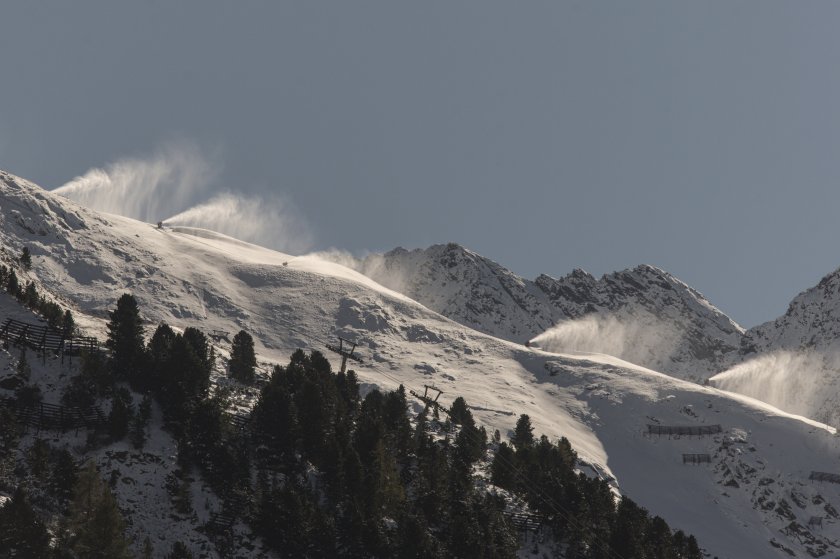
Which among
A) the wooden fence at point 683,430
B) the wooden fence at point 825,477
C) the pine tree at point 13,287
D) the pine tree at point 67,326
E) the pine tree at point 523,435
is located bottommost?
the pine tree at point 523,435

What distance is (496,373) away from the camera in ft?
553

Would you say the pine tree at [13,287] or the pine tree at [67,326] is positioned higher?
the pine tree at [13,287]

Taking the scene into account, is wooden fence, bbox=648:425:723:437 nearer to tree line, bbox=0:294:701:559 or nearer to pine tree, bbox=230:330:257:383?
tree line, bbox=0:294:701:559

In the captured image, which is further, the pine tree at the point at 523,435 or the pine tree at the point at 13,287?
the pine tree at the point at 523,435

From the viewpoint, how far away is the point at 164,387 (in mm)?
82250

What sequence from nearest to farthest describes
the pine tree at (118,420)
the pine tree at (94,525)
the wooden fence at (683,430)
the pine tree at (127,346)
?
the pine tree at (94,525) < the pine tree at (118,420) < the pine tree at (127,346) < the wooden fence at (683,430)

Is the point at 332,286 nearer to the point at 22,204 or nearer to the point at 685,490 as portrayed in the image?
the point at 22,204

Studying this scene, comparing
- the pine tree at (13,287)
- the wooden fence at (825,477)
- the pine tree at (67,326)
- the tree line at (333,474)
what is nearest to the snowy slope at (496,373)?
the wooden fence at (825,477)

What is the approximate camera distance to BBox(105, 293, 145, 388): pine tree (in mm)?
83750

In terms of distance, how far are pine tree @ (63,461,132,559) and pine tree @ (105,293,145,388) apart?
2645 centimetres

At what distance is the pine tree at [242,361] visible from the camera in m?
99.1

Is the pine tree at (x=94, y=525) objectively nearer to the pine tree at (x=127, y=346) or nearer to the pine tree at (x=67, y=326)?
the pine tree at (x=127, y=346)

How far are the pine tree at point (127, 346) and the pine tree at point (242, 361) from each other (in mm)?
14305

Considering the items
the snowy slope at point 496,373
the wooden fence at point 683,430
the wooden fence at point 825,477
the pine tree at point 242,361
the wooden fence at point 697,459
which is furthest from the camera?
the wooden fence at point 683,430
